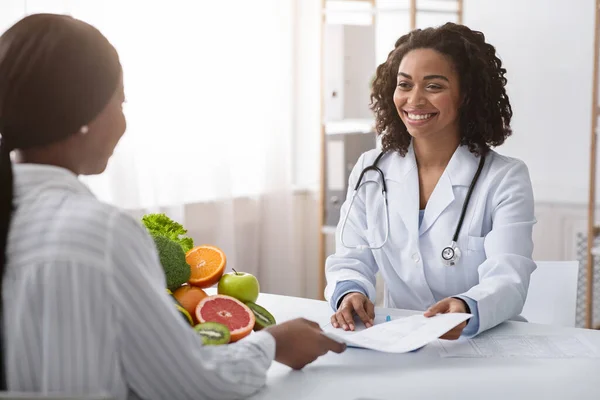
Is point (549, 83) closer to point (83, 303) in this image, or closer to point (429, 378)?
point (429, 378)

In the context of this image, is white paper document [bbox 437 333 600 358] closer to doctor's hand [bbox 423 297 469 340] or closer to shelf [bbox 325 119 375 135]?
doctor's hand [bbox 423 297 469 340]

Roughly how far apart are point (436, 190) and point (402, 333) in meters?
0.64

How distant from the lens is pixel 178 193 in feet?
10.4

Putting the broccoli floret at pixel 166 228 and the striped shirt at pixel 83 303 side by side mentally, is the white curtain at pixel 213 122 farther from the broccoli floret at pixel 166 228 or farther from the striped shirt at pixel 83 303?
the striped shirt at pixel 83 303

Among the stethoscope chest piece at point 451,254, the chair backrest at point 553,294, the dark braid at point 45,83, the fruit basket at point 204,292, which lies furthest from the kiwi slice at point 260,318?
the chair backrest at point 553,294

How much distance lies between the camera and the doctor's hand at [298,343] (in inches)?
47.8

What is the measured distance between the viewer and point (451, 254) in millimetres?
1837

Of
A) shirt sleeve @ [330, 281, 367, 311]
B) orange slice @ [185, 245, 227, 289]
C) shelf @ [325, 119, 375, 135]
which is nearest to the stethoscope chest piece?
shirt sleeve @ [330, 281, 367, 311]

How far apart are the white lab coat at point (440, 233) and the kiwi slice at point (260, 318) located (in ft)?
0.97

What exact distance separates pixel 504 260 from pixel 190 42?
78.6 inches

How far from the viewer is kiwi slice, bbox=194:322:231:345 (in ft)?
4.27

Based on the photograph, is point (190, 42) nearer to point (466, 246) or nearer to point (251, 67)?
point (251, 67)

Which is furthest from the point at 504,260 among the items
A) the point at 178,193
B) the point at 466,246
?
the point at 178,193

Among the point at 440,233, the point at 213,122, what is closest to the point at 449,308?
the point at 440,233
